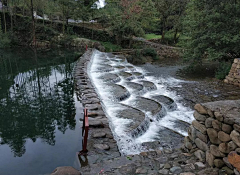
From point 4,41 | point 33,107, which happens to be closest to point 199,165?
point 33,107

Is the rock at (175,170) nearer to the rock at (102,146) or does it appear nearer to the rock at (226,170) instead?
the rock at (226,170)

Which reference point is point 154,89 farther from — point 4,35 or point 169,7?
point 4,35

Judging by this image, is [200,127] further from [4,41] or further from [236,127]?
[4,41]

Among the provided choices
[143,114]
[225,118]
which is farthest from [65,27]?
[225,118]

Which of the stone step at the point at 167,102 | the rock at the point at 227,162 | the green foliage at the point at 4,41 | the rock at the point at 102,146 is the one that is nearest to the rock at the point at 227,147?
the rock at the point at 227,162

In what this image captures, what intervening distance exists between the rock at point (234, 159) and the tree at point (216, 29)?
28.5 ft

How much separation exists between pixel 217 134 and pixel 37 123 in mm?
5076

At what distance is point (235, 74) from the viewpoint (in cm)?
998

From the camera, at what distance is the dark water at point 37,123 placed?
14.5 ft

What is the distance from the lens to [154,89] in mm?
9781

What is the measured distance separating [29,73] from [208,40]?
424 inches

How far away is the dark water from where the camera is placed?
14.5 feet

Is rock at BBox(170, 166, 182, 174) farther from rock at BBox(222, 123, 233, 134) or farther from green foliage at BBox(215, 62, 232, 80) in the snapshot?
green foliage at BBox(215, 62, 232, 80)

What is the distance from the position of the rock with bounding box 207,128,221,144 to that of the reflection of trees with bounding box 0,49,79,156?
12.3 ft
